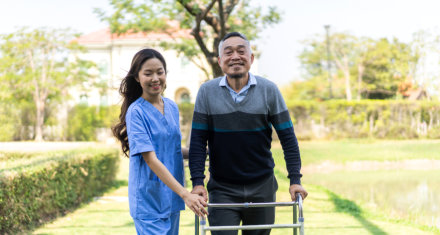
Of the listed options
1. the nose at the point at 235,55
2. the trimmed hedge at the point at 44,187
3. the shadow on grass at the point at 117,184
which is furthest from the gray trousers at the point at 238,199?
the shadow on grass at the point at 117,184

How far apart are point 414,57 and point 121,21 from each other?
24.8m

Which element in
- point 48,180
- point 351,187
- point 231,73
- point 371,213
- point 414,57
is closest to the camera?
point 231,73

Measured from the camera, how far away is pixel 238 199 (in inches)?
113

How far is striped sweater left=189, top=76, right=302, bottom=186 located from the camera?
2789mm

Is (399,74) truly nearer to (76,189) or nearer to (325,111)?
(325,111)

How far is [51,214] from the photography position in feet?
22.2

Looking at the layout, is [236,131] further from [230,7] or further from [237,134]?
[230,7]

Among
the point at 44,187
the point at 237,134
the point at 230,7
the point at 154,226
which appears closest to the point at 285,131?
the point at 237,134

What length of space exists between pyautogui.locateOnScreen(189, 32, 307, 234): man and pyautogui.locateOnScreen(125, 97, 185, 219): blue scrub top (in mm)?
145

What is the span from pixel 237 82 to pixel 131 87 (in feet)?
1.89

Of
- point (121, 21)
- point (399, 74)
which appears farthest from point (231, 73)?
point (399, 74)

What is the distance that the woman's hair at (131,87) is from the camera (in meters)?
2.73

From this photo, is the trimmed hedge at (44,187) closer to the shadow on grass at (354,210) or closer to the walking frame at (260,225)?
the walking frame at (260,225)

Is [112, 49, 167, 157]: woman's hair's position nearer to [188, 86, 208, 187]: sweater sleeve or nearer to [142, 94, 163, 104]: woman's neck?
[142, 94, 163, 104]: woman's neck
